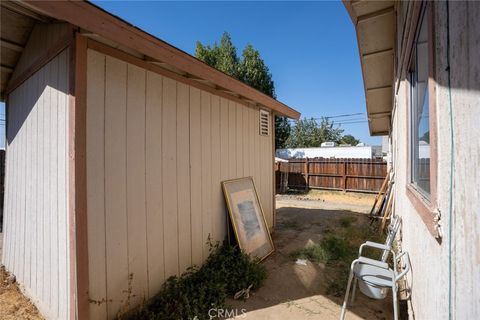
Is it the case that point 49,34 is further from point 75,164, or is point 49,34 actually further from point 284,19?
point 284,19

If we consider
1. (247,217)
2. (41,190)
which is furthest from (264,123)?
(41,190)

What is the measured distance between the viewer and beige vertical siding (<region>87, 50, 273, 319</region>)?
2.18 meters

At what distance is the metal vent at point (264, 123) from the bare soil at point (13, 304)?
4.09 metres

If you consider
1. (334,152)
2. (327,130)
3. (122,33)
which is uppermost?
(327,130)

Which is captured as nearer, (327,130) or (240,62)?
(240,62)

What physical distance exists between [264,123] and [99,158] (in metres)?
3.42

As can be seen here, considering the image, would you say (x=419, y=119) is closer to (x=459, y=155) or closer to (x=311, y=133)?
(x=459, y=155)

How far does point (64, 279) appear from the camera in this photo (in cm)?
208

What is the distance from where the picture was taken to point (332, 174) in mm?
11109

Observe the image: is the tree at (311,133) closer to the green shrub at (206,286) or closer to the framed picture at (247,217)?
the framed picture at (247,217)

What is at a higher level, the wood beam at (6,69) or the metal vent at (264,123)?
the wood beam at (6,69)

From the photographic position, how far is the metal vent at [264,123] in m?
4.90

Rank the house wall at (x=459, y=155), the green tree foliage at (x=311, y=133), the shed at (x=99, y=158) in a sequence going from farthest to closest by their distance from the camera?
the green tree foliage at (x=311, y=133) → the shed at (x=99, y=158) → the house wall at (x=459, y=155)

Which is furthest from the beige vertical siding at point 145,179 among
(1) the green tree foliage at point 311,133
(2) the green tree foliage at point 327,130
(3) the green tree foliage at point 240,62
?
(2) the green tree foliage at point 327,130
